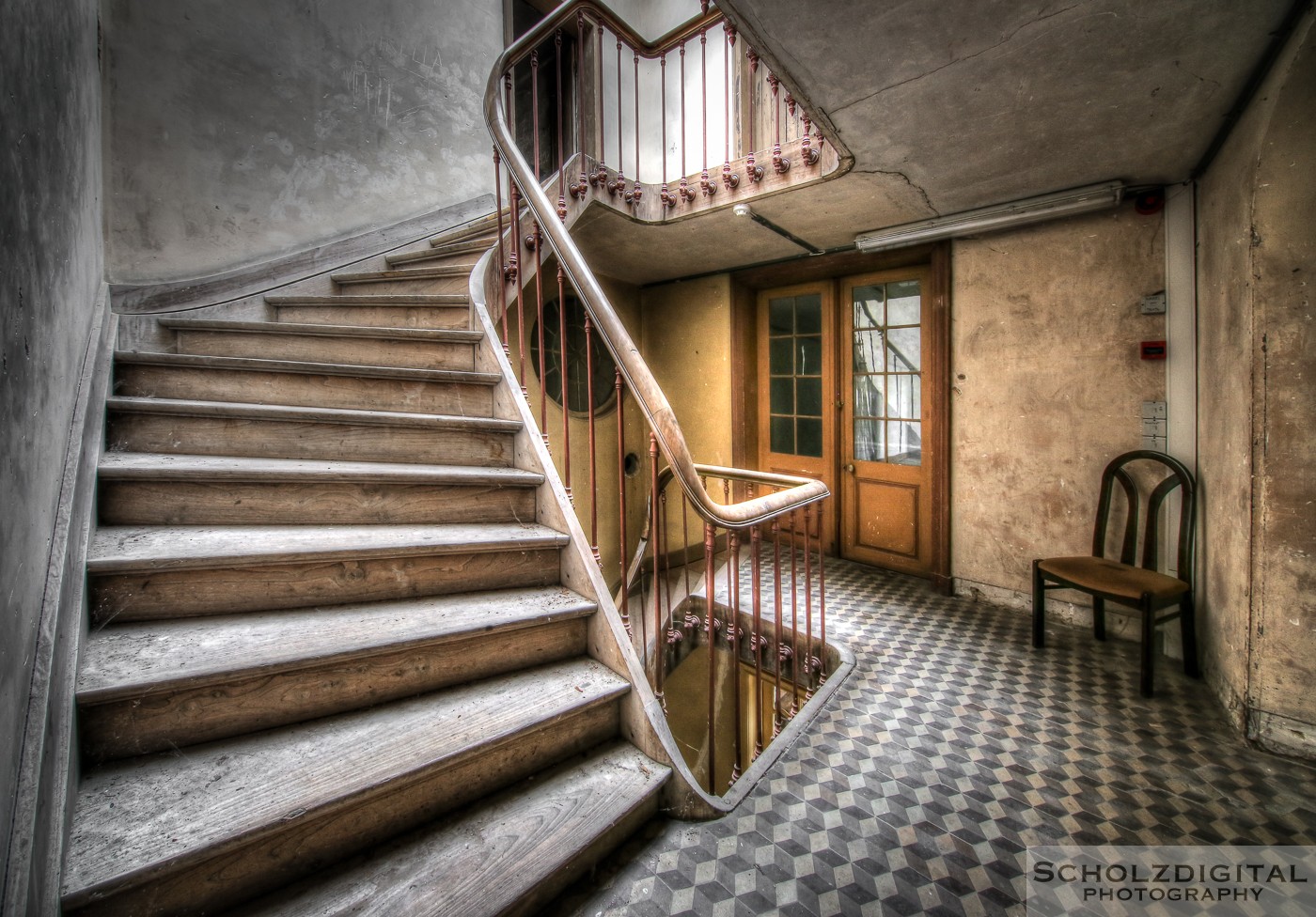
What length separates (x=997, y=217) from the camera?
3137 millimetres

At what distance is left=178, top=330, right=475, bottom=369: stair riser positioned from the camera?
2.33m

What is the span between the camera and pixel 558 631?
5.53 feet

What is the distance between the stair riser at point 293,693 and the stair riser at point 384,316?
5.29ft

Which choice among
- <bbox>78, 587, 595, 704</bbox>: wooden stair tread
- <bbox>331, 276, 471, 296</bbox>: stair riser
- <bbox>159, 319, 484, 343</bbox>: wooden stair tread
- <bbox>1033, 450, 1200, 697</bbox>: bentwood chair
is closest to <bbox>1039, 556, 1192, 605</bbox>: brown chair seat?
<bbox>1033, 450, 1200, 697</bbox>: bentwood chair

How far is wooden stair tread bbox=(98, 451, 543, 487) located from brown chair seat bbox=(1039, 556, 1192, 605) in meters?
2.45

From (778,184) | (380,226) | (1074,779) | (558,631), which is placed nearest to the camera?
(558,631)

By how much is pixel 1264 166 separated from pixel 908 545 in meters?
2.67

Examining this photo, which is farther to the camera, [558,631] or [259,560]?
[558,631]

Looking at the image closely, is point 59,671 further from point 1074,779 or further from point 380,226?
point 380,226

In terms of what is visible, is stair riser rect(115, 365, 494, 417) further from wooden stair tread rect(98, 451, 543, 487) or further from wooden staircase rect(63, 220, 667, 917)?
wooden stair tread rect(98, 451, 543, 487)

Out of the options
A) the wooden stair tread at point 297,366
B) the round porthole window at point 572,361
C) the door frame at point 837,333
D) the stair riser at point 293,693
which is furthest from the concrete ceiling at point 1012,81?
the round porthole window at point 572,361

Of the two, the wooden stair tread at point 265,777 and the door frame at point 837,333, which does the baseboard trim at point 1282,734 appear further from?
the wooden stair tread at point 265,777

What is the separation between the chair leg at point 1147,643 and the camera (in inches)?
90.4

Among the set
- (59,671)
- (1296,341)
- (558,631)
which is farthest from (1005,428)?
(59,671)
